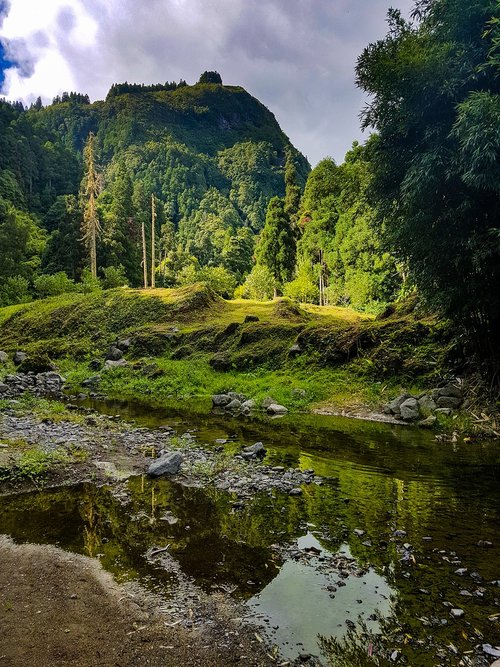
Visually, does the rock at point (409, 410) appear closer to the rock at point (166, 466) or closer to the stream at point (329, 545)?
the stream at point (329, 545)

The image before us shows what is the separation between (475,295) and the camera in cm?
1296

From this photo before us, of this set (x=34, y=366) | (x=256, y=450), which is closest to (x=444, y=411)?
(x=256, y=450)

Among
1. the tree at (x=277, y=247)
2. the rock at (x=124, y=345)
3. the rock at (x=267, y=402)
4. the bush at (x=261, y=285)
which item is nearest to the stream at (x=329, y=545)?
the rock at (x=267, y=402)

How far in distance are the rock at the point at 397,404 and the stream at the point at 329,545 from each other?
238 inches

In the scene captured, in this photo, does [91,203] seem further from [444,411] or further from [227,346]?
[444,411]

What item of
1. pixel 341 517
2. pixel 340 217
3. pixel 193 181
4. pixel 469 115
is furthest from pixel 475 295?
pixel 193 181

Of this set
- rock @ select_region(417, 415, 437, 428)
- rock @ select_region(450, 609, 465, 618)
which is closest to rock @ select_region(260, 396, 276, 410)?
rock @ select_region(417, 415, 437, 428)

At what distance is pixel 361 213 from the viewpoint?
50250mm

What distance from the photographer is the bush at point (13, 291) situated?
4816 centimetres

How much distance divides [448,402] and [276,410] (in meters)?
6.40

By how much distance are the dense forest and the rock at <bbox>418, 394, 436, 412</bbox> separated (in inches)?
98.4

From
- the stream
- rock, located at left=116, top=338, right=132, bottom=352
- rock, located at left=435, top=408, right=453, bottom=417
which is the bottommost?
rock, located at left=435, top=408, right=453, bottom=417

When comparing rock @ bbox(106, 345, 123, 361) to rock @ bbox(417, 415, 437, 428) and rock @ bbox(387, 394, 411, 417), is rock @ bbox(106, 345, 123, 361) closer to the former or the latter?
rock @ bbox(387, 394, 411, 417)

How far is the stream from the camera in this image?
162 inches
